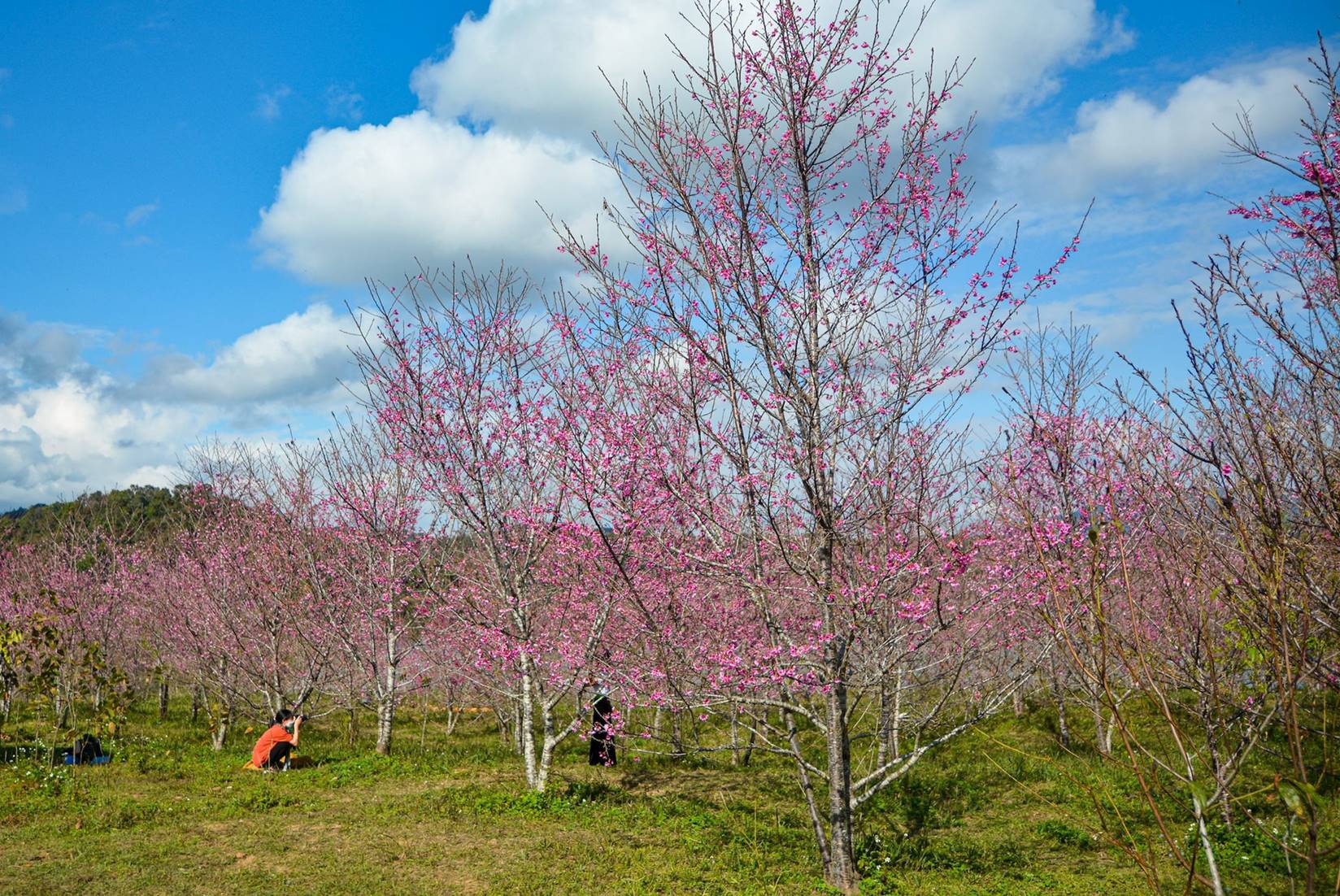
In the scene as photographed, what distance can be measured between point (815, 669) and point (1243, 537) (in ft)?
18.4

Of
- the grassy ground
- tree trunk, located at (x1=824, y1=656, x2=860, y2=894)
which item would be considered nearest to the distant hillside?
the grassy ground

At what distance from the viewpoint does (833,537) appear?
6.92 meters

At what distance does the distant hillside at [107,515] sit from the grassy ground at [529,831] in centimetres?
1107

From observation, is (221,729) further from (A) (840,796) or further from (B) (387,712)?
(A) (840,796)

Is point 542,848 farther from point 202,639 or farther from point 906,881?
point 202,639

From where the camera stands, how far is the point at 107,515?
73.6 feet

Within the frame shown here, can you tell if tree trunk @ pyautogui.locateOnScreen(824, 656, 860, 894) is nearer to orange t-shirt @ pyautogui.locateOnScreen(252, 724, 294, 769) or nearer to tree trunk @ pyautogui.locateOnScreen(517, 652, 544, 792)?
tree trunk @ pyautogui.locateOnScreen(517, 652, 544, 792)

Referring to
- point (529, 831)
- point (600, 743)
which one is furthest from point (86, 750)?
point (529, 831)

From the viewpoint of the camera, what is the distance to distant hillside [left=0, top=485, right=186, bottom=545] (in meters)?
23.6

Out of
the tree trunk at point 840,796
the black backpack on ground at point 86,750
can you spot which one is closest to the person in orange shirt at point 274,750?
the black backpack on ground at point 86,750

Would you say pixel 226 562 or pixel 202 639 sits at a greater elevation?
pixel 226 562

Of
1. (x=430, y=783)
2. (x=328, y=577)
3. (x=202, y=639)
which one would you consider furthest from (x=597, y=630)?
(x=202, y=639)

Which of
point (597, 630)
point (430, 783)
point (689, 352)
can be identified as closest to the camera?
point (689, 352)

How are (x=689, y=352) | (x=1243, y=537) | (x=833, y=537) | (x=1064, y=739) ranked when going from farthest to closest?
(x=1064, y=739), (x=689, y=352), (x=833, y=537), (x=1243, y=537)
